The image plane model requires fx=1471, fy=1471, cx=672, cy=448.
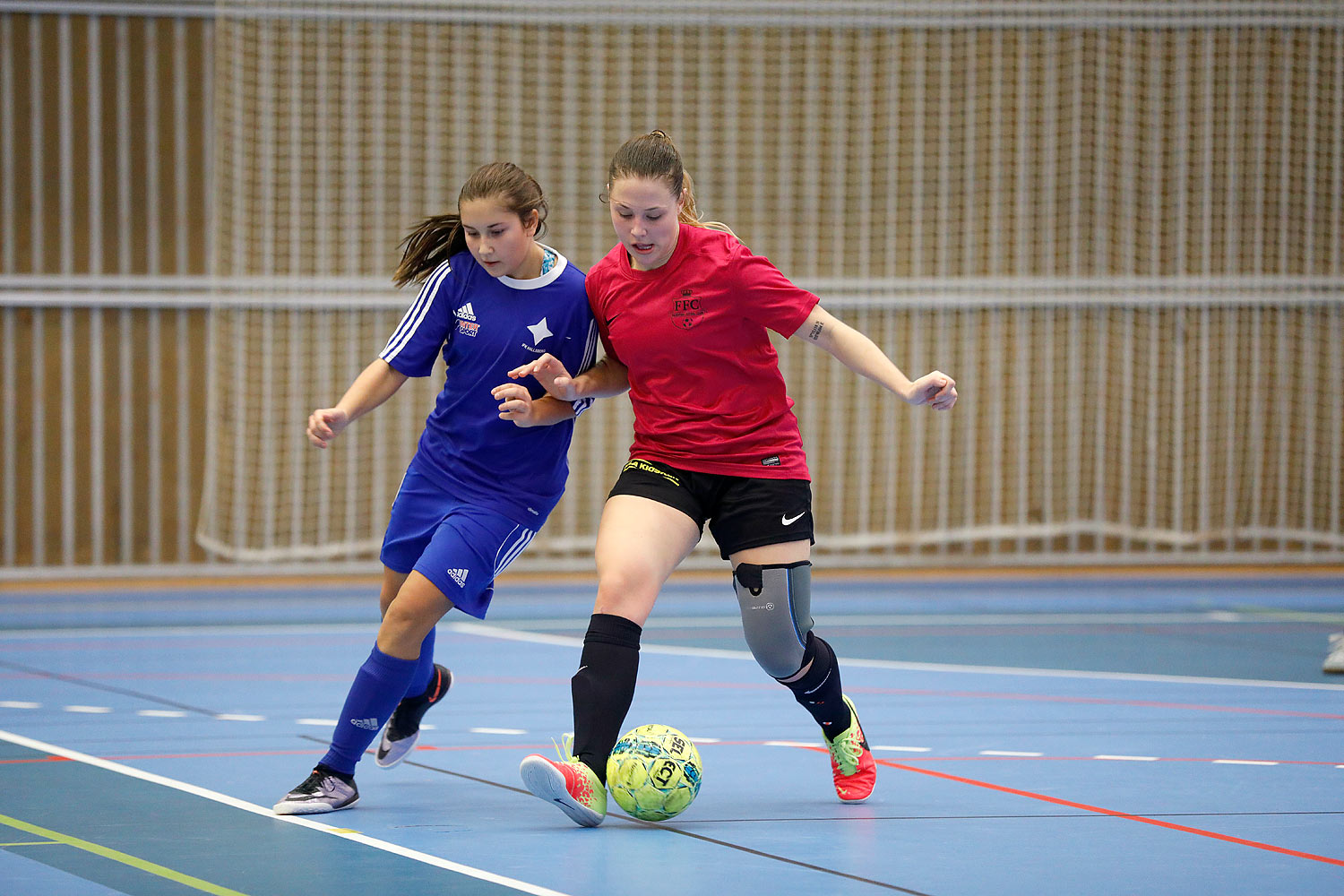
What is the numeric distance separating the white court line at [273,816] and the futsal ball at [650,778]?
50 centimetres

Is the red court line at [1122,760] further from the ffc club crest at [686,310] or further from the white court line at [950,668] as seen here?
the ffc club crest at [686,310]

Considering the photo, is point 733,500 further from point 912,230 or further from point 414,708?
point 912,230

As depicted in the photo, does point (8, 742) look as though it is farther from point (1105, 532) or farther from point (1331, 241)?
point (1331, 241)

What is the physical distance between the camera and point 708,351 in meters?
3.59

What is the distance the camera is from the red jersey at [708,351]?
11.7ft

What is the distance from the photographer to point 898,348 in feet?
33.6

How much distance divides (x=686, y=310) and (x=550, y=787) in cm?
117

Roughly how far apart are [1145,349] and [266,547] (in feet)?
20.4

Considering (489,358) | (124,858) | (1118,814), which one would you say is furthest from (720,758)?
(124,858)

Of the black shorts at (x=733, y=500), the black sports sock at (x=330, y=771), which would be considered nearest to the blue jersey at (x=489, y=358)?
the black shorts at (x=733, y=500)

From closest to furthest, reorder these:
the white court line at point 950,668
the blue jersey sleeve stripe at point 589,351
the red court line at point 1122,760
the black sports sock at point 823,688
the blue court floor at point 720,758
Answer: the blue court floor at point 720,758 → the black sports sock at point 823,688 → the blue jersey sleeve stripe at point 589,351 → the red court line at point 1122,760 → the white court line at point 950,668

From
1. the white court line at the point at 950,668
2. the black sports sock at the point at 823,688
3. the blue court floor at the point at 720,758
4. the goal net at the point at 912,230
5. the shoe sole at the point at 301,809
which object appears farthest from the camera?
the goal net at the point at 912,230

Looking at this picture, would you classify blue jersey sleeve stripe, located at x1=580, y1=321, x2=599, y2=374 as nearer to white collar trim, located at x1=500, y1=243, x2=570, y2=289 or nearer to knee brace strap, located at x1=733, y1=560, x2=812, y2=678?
white collar trim, located at x1=500, y1=243, x2=570, y2=289

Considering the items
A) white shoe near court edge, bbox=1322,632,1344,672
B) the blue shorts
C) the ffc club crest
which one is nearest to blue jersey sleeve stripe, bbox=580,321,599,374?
the ffc club crest
